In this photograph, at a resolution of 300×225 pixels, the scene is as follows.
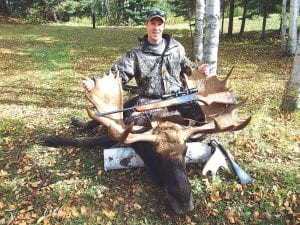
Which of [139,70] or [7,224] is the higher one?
[139,70]

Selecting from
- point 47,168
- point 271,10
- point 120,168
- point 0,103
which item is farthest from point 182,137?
point 271,10

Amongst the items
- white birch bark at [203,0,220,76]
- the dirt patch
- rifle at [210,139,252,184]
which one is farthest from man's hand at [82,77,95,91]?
the dirt patch

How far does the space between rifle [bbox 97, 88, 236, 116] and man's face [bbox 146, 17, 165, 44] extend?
97cm

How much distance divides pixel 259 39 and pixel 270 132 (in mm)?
18256

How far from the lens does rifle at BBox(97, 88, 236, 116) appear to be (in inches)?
242

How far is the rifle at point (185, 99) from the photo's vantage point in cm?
615

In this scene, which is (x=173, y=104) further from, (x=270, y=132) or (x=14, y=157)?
(x=14, y=157)

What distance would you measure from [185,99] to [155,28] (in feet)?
3.97

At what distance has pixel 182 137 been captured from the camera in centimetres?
548

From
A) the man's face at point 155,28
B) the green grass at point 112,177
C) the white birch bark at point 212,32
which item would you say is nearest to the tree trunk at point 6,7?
the green grass at point 112,177

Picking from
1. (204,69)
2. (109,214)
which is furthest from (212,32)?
(109,214)

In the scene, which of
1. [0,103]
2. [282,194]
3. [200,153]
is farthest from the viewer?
[0,103]

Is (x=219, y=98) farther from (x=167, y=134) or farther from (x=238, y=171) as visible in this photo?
(x=167, y=134)

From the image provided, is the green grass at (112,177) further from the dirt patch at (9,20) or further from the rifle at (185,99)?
the dirt patch at (9,20)
